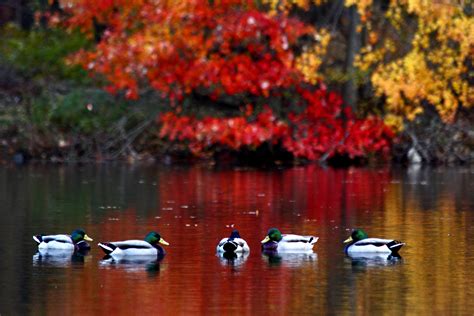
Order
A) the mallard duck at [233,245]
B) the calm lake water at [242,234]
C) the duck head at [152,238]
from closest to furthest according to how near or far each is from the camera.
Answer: the calm lake water at [242,234] < the mallard duck at [233,245] < the duck head at [152,238]

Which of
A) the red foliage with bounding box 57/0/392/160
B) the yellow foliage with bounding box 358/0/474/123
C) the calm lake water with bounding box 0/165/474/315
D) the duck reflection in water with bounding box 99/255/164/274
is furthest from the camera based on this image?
the red foliage with bounding box 57/0/392/160

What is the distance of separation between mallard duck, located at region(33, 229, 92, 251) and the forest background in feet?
49.9

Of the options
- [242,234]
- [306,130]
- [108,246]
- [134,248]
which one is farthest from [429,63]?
[108,246]

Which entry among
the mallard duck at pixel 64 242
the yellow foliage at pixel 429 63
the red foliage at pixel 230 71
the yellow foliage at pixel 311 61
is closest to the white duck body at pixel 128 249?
the mallard duck at pixel 64 242

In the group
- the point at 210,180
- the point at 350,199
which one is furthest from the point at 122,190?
the point at 350,199

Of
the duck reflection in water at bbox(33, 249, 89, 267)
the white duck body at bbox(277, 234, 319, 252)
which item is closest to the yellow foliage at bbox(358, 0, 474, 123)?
the white duck body at bbox(277, 234, 319, 252)

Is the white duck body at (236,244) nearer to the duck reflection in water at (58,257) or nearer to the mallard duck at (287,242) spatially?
the mallard duck at (287,242)

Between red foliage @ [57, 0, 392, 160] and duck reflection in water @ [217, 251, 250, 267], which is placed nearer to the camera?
duck reflection in water @ [217, 251, 250, 267]

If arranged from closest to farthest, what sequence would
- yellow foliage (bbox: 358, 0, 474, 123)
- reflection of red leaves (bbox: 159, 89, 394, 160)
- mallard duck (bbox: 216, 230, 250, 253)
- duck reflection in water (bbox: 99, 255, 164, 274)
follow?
1. duck reflection in water (bbox: 99, 255, 164, 274)
2. mallard duck (bbox: 216, 230, 250, 253)
3. yellow foliage (bbox: 358, 0, 474, 123)
4. reflection of red leaves (bbox: 159, 89, 394, 160)

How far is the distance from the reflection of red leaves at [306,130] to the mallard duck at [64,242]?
51.6ft

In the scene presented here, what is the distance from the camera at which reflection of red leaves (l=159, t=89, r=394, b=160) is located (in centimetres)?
3503

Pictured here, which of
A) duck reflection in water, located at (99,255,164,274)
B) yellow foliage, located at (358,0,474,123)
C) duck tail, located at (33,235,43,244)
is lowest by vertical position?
duck reflection in water, located at (99,255,164,274)

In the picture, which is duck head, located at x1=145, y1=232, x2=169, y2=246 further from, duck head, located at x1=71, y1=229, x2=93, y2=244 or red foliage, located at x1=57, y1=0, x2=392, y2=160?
red foliage, located at x1=57, y1=0, x2=392, y2=160

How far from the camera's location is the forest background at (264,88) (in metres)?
34.4
